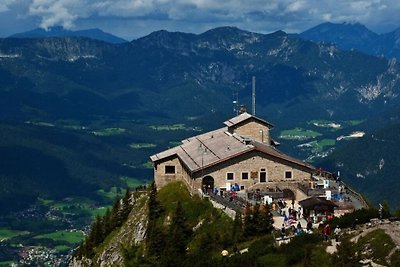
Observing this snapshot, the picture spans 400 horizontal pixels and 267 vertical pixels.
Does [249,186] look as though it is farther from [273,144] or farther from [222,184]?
[273,144]

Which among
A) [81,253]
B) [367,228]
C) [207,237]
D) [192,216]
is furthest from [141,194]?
[367,228]

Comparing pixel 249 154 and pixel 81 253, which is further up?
pixel 249 154

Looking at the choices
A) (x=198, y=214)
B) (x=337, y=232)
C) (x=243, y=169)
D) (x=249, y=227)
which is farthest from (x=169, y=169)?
(x=337, y=232)

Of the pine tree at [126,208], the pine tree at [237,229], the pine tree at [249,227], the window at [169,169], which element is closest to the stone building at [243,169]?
the window at [169,169]

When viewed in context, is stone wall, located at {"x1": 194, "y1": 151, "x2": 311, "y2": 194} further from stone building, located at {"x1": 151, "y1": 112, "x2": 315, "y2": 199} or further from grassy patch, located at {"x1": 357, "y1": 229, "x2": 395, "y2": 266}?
grassy patch, located at {"x1": 357, "y1": 229, "x2": 395, "y2": 266}

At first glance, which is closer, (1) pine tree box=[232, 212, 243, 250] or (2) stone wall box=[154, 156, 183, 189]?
(1) pine tree box=[232, 212, 243, 250]

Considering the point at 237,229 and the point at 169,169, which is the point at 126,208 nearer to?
the point at 169,169

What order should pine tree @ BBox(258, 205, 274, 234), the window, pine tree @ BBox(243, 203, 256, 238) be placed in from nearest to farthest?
pine tree @ BBox(258, 205, 274, 234)
pine tree @ BBox(243, 203, 256, 238)
the window

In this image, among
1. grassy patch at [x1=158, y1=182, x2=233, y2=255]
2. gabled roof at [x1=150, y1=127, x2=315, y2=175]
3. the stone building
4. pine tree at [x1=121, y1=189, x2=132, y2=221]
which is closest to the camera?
grassy patch at [x1=158, y1=182, x2=233, y2=255]

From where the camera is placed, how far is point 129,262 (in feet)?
273

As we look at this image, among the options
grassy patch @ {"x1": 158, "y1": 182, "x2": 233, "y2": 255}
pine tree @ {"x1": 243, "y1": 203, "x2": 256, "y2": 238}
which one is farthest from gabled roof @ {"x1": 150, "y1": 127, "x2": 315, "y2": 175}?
pine tree @ {"x1": 243, "y1": 203, "x2": 256, "y2": 238}

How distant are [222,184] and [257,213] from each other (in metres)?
23.4

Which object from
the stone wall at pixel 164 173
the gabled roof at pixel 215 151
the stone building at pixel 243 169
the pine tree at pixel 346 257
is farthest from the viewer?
the stone wall at pixel 164 173

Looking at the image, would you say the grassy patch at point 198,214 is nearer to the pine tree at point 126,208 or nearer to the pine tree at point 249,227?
the pine tree at point 249,227
